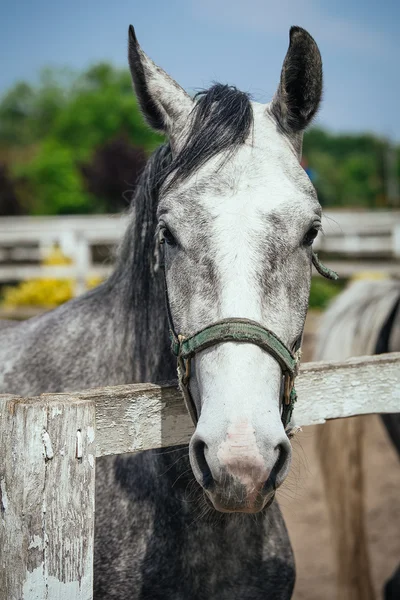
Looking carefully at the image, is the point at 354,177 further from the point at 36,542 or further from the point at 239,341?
the point at 36,542

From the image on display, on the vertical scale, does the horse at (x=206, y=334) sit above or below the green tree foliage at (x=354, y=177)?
above

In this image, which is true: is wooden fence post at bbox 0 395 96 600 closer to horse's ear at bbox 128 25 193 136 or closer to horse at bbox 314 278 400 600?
horse's ear at bbox 128 25 193 136

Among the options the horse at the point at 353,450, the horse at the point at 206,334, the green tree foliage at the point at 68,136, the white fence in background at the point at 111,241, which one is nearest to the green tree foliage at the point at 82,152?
the green tree foliage at the point at 68,136

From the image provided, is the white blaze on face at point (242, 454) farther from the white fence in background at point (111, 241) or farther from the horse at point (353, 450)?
the white fence in background at point (111, 241)

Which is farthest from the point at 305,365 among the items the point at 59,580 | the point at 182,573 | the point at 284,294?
the point at 59,580

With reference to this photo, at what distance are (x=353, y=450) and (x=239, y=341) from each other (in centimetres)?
312

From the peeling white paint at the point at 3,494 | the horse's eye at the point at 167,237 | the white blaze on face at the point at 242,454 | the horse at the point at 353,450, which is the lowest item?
the horse at the point at 353,450

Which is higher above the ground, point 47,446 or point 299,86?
point 299,86

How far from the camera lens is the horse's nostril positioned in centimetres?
161

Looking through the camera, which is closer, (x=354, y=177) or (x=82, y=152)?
(x=82, y=152)

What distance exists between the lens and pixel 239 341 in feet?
5.44

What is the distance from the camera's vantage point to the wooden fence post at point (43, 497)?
1484 millimetres

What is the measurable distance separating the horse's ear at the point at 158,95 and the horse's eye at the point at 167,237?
0.44 metres

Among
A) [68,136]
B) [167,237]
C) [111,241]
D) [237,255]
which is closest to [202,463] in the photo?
[237,255]
